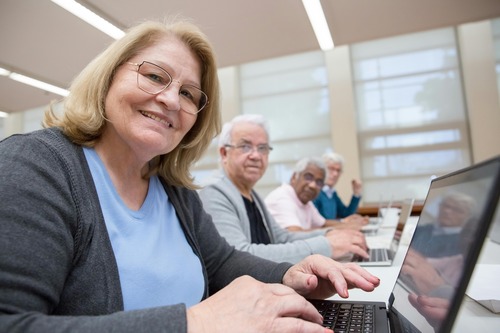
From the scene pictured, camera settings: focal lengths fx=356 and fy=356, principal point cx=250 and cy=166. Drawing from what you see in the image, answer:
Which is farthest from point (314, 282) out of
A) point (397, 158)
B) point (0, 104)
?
point (397, 158)

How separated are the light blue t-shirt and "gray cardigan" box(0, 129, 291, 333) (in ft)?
0.16

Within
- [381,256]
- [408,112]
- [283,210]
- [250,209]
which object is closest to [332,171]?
[283,210]

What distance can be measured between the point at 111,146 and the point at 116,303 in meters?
0.38

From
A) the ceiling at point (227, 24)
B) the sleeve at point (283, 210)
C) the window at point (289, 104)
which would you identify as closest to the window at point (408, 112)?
the window at point (289, 104)

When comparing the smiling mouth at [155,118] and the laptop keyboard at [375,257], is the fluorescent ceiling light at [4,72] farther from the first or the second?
the laptop keyboard at [375,257]

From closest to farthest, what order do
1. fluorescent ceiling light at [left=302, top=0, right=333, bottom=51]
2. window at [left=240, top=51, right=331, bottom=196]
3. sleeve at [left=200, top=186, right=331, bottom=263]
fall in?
1. sleeve at [left=200, top=186, right=331, bottom=263]
2. fluorescent ceiling light at [left=302, top=0, right=333, bottom=51]
3. window at [left=240, top=51, right=331, bottom=196]

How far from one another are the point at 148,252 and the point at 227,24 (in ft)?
12.8

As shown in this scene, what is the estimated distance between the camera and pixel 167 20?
3.32ft

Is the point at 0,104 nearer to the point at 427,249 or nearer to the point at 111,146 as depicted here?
the point at 111,146

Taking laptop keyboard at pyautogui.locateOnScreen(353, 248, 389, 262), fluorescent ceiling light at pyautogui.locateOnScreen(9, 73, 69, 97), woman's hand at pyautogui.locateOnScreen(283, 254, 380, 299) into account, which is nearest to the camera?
woman's hand at pyautogui.locateOnScreen(283, 254, 380, 299)

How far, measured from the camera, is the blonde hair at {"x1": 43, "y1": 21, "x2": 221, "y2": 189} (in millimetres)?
834

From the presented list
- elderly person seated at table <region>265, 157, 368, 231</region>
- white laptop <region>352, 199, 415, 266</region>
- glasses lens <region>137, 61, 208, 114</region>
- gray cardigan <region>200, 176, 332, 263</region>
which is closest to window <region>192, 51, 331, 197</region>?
elderly person seated at table <region>265, 157, 368, 231</region>

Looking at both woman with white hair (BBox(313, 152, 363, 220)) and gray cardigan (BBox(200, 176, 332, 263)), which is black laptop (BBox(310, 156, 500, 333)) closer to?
gray cardigan (BBox(200, 176, 332, 263))

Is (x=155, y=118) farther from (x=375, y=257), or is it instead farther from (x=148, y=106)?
(x=375, y=257)
